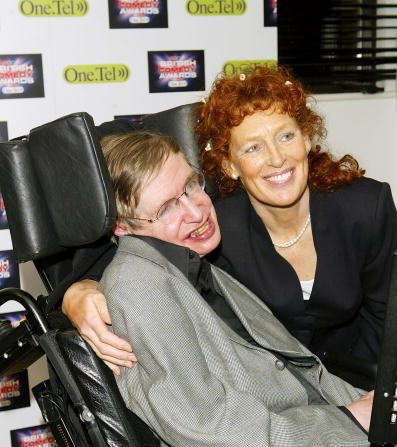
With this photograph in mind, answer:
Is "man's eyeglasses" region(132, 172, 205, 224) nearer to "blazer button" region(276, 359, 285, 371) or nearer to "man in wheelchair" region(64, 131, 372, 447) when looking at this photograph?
"man in wheelchair" region(64, 131, 372, 447)

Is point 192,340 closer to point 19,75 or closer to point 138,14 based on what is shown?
point 19,75

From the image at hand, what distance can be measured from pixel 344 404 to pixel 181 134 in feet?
2.80

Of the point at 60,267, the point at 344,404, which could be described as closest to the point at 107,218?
the point at 60,267

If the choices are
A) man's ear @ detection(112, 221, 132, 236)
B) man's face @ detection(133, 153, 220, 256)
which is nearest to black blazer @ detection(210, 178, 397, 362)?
man's face @ detection(133, 153, 220, 256)

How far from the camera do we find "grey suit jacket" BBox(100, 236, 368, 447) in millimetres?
1516

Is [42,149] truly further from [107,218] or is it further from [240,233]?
[240,233]

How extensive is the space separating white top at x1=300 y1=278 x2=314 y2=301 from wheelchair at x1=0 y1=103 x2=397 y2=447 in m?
0.63

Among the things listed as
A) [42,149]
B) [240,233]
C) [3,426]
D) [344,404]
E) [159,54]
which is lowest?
[3,426]

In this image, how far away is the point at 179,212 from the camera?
1.79 meters

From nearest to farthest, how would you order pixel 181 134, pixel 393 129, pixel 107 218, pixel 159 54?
pixel 107 218
pixel 181 134
pixel 159 54
pixel 393 129

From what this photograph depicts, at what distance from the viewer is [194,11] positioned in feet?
10.0

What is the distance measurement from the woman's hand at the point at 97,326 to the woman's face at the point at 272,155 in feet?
1.76

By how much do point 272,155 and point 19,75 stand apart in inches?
50.4

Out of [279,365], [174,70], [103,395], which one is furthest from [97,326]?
[174,70]
